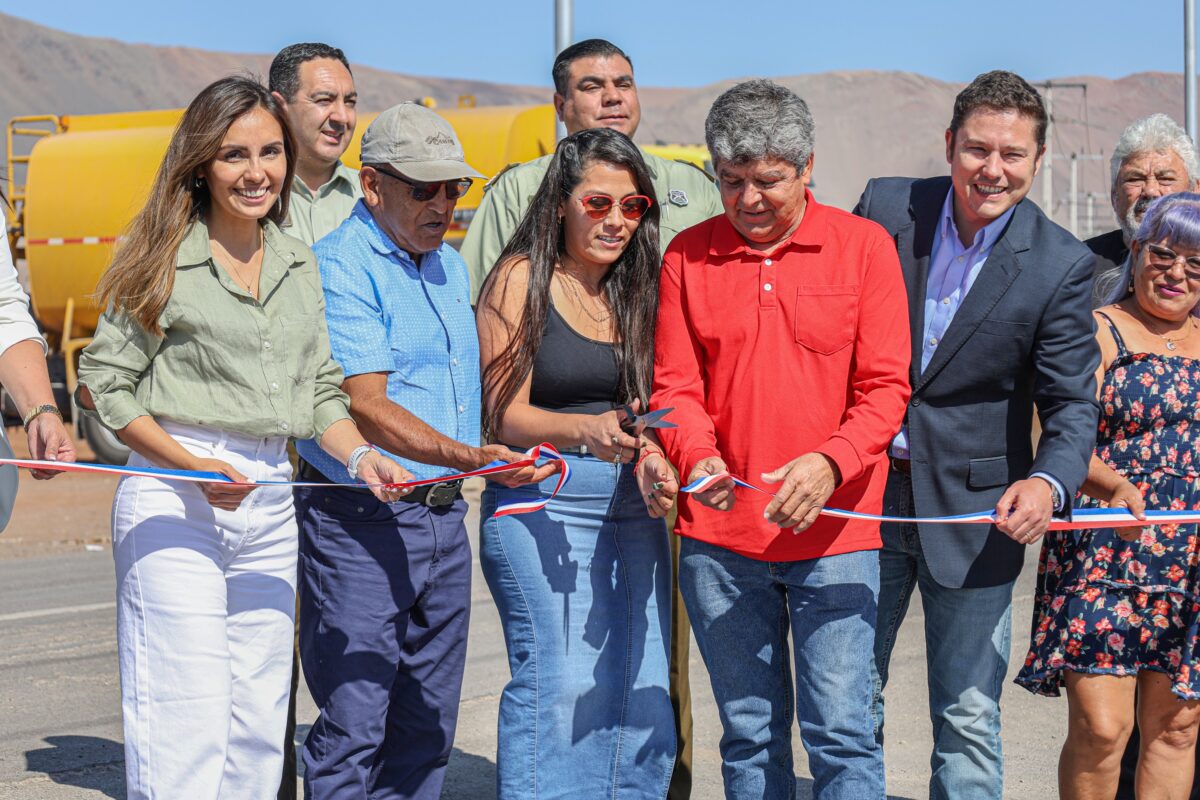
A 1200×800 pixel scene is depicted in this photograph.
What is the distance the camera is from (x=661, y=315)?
3756mm

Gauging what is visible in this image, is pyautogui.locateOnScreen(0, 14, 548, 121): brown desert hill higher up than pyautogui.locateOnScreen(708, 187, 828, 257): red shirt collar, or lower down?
higher up

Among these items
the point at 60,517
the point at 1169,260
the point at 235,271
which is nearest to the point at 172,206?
the point at 235,271

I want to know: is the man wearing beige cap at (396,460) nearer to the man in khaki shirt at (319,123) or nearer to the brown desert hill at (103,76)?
the man in khaki shirt at (319,123)

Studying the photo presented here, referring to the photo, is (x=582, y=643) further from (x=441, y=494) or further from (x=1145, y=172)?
(x=1145, y=172)

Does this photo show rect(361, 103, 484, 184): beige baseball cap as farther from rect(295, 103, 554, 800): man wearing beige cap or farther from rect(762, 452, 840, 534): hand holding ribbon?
rect(762, 452, 840, 534): hand holding ribbon

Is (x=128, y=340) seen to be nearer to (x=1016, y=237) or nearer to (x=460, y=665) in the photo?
(x=460, y=665)

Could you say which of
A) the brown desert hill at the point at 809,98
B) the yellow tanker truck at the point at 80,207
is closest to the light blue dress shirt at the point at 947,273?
the yellow tanker truck at the point at 80,207

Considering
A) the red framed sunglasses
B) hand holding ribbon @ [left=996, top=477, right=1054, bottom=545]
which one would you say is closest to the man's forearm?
the red framed sunglasses

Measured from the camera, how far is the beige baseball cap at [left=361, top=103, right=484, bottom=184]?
377 centimetres

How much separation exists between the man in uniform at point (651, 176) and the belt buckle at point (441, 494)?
0.81 m

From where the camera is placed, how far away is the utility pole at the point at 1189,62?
1596 cm

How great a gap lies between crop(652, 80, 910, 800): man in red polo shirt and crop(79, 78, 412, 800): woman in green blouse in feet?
2.75

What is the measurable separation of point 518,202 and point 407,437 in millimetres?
1501

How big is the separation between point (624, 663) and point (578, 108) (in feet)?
7.49
